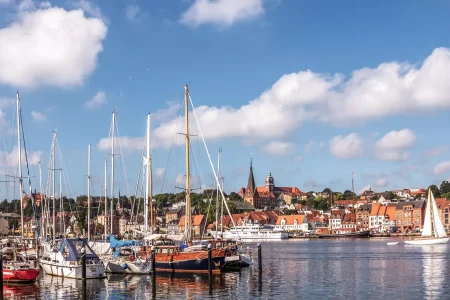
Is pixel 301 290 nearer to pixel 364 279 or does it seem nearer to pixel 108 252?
pixel 364 279

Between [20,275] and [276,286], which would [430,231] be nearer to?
[276,286]

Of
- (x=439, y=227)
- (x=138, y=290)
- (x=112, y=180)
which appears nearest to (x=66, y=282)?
(x=138, y=290)

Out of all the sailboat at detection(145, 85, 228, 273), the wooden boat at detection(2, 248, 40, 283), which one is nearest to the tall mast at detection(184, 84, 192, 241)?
the sailboat at detection(145, 85, 228, 273)

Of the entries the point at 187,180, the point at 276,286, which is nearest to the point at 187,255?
the point at 187,180

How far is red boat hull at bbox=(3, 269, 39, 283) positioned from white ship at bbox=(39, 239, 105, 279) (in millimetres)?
3404

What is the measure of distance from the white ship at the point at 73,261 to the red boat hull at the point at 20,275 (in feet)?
11.2

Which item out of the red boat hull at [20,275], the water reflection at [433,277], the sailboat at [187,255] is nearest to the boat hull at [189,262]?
the sailboat at [187,255]

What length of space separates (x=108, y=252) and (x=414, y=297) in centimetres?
3640

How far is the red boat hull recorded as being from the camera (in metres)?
52.0

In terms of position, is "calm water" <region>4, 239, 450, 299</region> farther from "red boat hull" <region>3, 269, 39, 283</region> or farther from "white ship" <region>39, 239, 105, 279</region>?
"red boat hull" <region>3, 269, 39, 283</region>

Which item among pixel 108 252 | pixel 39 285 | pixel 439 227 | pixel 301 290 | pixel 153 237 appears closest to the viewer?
pixel 301 290

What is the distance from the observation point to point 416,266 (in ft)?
222

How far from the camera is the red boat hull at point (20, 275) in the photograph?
52.0 m

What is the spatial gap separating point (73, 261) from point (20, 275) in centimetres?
486
